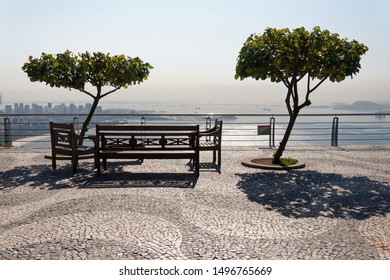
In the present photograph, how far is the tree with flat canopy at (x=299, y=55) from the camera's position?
7855mm

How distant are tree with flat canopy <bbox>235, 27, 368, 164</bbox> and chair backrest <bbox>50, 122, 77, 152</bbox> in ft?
13.2

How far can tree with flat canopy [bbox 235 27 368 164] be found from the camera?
7855 mm

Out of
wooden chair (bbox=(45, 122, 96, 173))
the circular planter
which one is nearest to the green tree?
wooden chair (bbox=(45, 122, 96, 173))

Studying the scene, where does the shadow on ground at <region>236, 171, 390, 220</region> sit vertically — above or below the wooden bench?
A: below

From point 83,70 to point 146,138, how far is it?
3043 millimetres

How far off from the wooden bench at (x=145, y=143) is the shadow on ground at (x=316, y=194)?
51.1 inches

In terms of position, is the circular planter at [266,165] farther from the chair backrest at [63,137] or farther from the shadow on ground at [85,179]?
the chair backrest at [63,137]

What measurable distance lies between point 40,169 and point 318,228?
20.9 ft

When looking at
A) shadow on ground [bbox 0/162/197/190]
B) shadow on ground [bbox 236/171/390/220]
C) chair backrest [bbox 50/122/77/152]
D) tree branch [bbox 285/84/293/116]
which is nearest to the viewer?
shadow on ground [bbox 236/171/390/220]

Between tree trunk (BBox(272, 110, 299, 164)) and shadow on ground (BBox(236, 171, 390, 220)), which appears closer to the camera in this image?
shadow on ground (BBox(236, 171, 390, 220))

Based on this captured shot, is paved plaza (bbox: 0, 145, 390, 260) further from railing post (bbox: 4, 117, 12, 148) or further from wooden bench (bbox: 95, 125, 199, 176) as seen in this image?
railing post (bbox: 4, 117, 12, 148)

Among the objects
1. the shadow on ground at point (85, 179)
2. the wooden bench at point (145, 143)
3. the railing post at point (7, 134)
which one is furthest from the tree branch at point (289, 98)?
the railing post at point (7, 134)

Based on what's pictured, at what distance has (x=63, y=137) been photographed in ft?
26.3

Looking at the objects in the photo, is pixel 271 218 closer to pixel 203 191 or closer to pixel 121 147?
pixel 203 191
